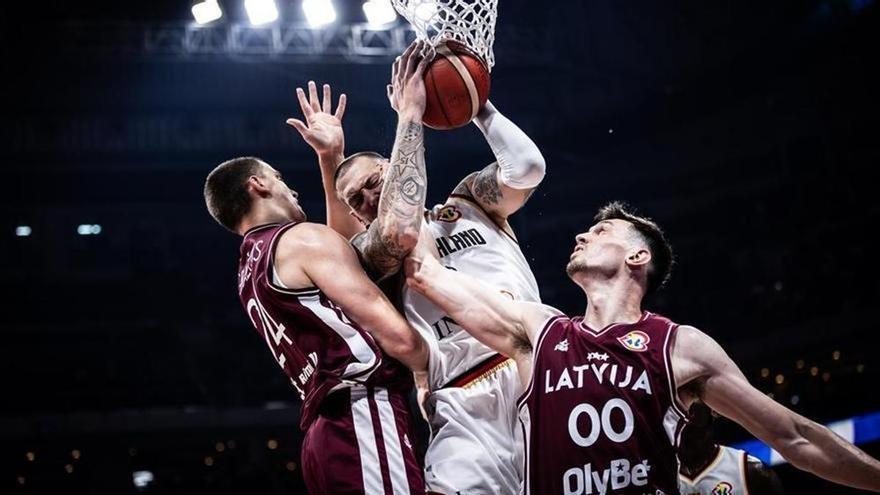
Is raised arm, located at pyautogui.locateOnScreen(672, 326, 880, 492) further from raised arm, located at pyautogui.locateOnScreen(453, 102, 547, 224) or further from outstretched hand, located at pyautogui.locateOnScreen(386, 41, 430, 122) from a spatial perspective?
outstretched hand, located at pyautogui.locateOnScreen(386, 41, 430, 122)

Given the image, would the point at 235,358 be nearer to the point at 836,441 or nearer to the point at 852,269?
the point at 852,269

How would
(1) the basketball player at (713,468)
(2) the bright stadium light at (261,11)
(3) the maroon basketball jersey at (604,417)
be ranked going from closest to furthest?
(3) the maroon basketball jersey at (604,417)
(1) the basketball player at (713,468)
(2) the bright stadium light at (261,11)

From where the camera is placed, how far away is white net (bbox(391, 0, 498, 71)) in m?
3.76

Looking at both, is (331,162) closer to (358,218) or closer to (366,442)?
(358,218)

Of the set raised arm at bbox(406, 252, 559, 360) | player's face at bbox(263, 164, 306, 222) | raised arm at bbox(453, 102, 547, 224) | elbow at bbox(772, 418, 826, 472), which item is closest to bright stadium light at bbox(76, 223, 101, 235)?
player's face at bbox(263, 164, 306, 222)

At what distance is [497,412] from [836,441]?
115cm

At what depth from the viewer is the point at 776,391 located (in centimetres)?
1388

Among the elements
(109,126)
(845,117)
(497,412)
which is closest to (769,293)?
(845,117)

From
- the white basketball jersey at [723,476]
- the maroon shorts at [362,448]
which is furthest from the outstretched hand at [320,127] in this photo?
the white basketball jersey at [723,476]

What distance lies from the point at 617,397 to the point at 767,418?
0.47 metres

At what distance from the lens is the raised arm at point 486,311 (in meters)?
3.46

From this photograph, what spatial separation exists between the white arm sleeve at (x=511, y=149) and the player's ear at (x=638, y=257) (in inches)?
19.1

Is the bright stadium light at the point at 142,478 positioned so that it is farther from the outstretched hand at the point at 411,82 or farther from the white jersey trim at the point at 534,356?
the white jersey trim at the point at 534,356

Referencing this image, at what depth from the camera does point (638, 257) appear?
3.63 m
